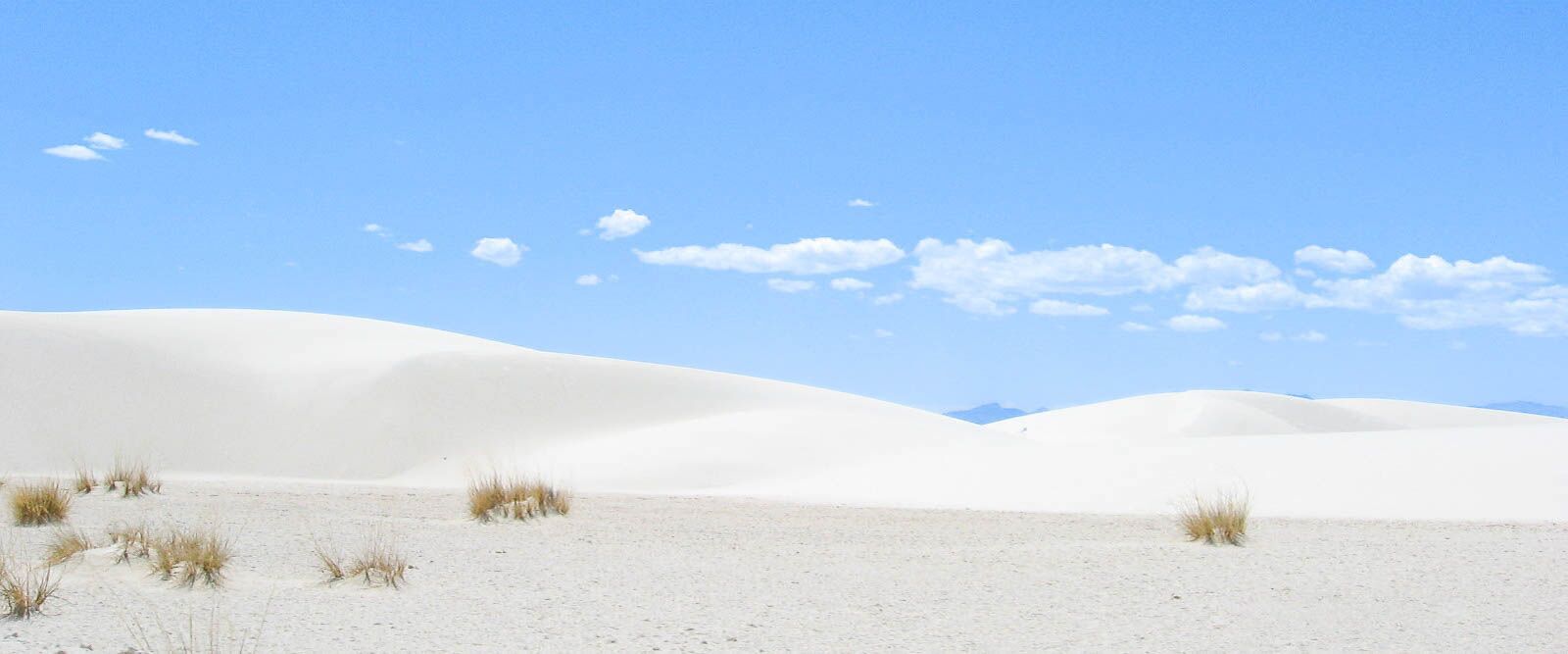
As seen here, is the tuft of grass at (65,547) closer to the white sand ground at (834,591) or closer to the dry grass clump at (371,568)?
the white sand ground at (834,591)

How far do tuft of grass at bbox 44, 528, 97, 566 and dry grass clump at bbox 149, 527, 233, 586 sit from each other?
65 cm

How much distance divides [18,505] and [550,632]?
275 inches

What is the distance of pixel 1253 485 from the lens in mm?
21453

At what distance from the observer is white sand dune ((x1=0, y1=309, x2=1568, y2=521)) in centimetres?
2155

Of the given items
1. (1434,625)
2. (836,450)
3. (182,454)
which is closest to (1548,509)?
(1434,625)

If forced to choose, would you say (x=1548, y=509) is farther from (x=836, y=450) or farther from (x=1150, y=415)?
(x=1150, y=415)

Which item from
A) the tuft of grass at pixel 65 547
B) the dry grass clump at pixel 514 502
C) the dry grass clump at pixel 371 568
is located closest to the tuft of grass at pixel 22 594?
the tuft of grass at pixel 65 547

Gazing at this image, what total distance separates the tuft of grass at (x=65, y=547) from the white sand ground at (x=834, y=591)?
0.15 metres

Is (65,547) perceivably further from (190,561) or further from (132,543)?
(190,561)

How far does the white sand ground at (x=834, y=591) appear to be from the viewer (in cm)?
670

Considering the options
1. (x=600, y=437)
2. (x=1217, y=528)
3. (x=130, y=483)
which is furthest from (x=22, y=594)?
(x=600, y=437)

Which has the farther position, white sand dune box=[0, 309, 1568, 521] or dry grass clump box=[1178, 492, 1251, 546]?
white sand dune box=[0, 309, 1568, 521]

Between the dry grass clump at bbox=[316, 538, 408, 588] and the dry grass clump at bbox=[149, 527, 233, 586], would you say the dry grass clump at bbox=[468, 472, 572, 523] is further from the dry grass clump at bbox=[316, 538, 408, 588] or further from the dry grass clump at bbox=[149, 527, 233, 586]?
the dry grass clump at bbox=[149, 527, 233, 586]

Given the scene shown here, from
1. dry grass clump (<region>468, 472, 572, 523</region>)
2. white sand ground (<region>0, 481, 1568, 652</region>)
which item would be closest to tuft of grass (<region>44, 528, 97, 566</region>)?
white sand ground (<region>0, 481, 1568, 652</region>)
